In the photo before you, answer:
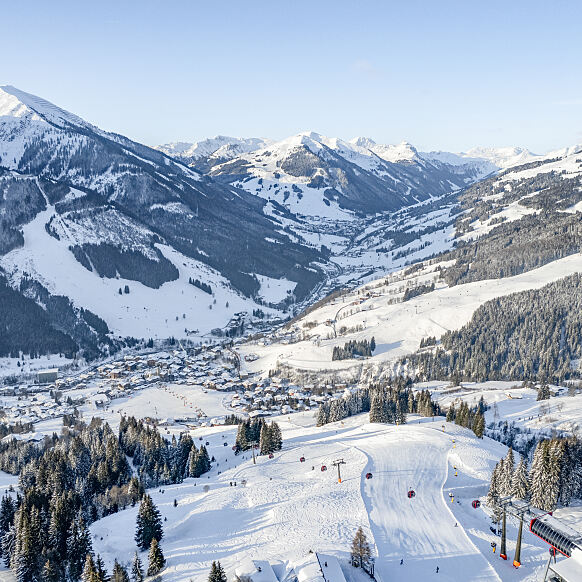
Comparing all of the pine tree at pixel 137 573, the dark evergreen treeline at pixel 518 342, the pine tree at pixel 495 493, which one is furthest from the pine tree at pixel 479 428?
the pine tree at pixel 137 573

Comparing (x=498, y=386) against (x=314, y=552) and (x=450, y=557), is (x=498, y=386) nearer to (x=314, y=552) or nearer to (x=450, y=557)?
(x=450, y=557)

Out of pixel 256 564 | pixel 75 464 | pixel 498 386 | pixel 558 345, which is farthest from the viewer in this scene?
pixel 558 345

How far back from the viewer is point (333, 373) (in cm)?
17262

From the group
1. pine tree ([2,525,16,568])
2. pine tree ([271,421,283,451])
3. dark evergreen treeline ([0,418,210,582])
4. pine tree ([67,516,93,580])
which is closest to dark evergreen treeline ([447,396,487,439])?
pine tree ([271,421,283,451])

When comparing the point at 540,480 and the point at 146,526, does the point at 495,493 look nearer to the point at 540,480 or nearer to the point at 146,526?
the point at 540,480

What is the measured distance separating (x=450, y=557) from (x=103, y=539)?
44.2 m

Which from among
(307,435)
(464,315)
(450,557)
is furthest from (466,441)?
(464,315)

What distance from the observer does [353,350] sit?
186 metres

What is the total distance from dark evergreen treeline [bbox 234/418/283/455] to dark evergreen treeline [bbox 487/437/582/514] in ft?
146

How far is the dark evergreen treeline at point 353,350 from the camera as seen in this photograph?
183 m

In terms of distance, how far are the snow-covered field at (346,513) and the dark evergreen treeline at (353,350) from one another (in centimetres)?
8363

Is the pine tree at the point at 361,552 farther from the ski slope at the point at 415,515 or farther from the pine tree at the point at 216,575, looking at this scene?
the pine tree at the point at 216,575

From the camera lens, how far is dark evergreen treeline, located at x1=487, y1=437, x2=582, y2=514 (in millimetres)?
61344

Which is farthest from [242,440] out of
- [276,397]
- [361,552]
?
[361,552]
